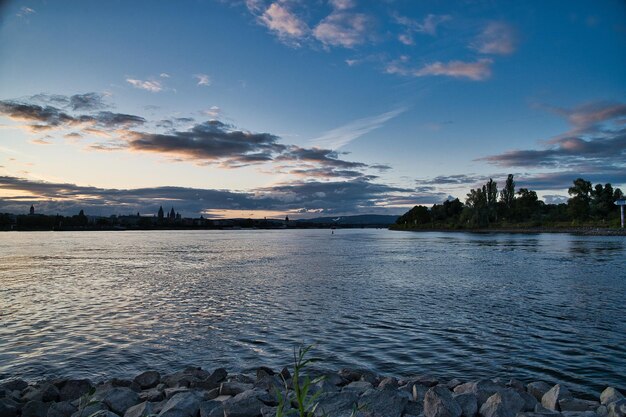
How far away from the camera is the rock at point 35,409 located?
7.68 meters

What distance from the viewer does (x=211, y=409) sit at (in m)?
7.54

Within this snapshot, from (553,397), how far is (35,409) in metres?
9.82

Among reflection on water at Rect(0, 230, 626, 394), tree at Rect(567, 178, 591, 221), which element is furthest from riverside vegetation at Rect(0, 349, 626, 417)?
tree at Rect(567, 178, 591, 221)

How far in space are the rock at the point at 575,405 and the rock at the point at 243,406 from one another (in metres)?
5.66

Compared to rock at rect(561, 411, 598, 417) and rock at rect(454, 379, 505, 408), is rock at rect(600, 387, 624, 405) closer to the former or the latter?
rock at rect(561, 411, 598, 417)

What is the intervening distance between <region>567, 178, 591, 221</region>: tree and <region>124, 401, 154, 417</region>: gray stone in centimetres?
19108

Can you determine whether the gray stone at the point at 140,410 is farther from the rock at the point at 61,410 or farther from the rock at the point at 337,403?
the rock at the point at 337,403

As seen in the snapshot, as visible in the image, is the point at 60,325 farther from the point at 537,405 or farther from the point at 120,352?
the point at 537,405

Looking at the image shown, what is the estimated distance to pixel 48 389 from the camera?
29.4 ft

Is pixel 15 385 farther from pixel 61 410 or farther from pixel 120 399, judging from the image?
pixel 120 399

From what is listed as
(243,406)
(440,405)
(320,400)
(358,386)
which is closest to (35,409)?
(243,406)

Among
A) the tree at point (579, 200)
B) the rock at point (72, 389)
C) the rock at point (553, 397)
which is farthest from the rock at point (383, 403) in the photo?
the tree at point (579, 200)

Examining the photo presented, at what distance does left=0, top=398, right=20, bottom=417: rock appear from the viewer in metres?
7.75

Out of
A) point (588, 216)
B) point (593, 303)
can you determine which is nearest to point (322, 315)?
point (593, 303)
